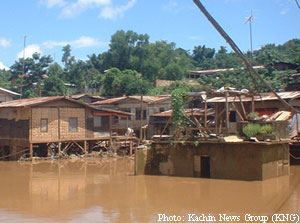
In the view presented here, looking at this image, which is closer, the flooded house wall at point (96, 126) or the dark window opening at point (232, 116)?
the dark window opening at point (232, 116)

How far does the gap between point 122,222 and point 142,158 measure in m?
8.26

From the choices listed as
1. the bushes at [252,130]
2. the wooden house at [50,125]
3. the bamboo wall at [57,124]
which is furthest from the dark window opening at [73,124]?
the bushes at [252,130]

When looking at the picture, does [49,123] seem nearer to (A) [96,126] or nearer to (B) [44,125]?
(B) [44,125]

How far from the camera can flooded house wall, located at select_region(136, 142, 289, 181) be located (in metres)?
Result: 17.5

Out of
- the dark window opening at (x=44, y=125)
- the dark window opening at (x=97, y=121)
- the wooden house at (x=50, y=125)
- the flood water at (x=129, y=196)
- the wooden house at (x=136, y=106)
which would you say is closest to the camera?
the flood water at (x=129, y=196)

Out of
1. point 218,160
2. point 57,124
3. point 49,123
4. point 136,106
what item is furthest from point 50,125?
point 218,160

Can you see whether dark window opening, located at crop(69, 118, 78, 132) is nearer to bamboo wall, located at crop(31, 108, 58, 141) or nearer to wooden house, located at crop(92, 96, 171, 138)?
bamboo wall, located at crop(31, 108, 58, 141)

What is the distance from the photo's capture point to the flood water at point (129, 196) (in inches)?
500

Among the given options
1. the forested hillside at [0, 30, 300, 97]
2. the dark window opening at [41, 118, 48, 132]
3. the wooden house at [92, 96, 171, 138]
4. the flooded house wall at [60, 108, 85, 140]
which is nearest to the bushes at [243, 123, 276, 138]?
the flooded house wall at [60, 108, 85, 140]

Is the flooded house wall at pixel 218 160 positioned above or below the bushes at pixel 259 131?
below

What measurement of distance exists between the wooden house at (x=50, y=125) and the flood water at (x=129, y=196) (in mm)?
5843

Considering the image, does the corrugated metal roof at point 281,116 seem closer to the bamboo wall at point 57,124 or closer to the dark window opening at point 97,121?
the dark window opening at point 97,121

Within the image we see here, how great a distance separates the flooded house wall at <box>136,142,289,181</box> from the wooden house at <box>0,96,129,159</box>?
10.3 m

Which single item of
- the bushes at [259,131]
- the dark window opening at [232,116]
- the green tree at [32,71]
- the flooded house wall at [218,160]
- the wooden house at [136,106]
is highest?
the green tree at [32,71]
